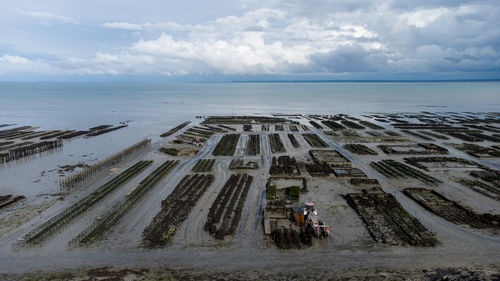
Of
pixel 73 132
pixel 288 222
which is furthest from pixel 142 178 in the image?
pixel 73 132

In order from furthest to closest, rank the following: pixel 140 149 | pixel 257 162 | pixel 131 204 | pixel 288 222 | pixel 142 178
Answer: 1. pixel 140 149
2. pixel 257 162
3. pixel 142 178
4. pixel 131 204
5. pixel 288 222

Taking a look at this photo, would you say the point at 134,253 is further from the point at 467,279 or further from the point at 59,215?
the point at 467,279

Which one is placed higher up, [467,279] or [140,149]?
[140,149]

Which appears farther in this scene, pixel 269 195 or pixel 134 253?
pixel 269 195

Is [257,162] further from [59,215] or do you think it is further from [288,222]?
[59,215]

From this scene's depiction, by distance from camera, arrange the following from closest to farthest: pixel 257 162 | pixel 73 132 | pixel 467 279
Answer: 1. pixel 467 279
2. pixel 257 162
3. pixel 73 132

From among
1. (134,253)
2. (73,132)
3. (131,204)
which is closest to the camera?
(134,253)

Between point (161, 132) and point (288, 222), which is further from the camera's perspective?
point (161, 132)

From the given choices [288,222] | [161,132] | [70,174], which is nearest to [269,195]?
[288,222]

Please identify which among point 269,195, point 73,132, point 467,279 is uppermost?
point 73,132
